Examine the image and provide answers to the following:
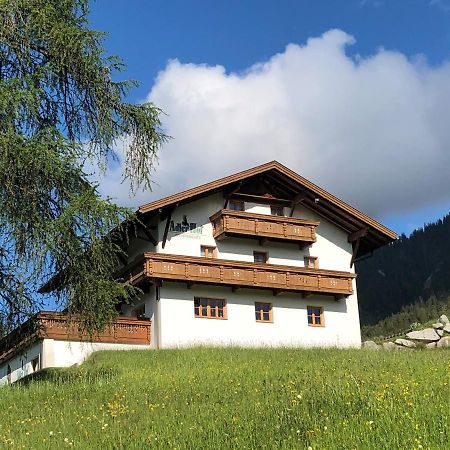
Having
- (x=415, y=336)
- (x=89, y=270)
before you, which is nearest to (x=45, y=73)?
(x=89, y=270)

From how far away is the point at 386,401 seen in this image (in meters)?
14.6

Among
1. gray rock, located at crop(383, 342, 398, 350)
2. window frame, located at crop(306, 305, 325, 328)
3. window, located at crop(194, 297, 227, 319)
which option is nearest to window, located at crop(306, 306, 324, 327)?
window frame, located at crop(306, 305, 325, 328)

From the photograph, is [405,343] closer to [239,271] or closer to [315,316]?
[315,316]

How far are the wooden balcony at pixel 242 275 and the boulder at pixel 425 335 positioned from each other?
Answer: 693cm

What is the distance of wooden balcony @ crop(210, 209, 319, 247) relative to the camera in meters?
38.2

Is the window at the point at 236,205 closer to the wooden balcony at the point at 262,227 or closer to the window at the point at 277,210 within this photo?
the wooden balcony at the point at 262,227

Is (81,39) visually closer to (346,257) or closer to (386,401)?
(386,401)

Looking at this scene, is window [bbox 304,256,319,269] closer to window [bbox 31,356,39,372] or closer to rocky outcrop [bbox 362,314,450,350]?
rocky outcrop [bbox 362,314,450,350]

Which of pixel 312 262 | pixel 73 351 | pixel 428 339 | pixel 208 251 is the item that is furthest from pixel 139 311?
pixel 428 339

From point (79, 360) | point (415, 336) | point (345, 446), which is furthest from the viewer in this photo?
point (415, 336)

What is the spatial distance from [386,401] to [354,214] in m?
27.4

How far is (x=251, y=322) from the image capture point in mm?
38125

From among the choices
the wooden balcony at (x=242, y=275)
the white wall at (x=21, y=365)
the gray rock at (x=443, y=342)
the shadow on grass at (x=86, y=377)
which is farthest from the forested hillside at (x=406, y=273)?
the shadow on grass at (x=86, y=377)

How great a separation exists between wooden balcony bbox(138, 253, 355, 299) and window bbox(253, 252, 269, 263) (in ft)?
5.37
